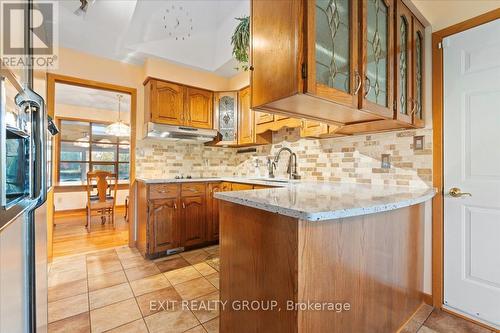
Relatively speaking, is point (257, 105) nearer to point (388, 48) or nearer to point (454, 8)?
point (388, 48)

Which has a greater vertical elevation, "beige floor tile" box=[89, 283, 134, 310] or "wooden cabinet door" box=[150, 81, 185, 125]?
"wooden cabinet door" box=[150, 81, 185, 125]

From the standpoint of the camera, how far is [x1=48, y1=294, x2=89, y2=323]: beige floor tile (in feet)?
5.60

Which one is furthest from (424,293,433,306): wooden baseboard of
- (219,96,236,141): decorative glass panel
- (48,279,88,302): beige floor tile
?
(48,279,88,302): beige floor tile

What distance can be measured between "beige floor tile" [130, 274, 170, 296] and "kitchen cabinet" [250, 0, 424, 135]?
1.86 meters

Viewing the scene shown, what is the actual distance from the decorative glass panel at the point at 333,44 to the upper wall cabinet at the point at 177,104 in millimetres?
2439

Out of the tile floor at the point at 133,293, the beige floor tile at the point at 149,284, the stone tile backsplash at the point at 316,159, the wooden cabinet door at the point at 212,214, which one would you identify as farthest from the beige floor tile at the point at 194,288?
the stone tile backsplash at the point at 316,159

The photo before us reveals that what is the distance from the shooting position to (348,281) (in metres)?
1.11

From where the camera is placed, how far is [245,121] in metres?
3.38

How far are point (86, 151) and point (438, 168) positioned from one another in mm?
7060

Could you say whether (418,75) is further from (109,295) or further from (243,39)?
(109,295)

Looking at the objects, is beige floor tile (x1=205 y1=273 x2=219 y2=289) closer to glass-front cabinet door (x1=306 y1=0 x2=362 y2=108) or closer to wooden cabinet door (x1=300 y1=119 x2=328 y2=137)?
wooden cabinet door (x1=300 y1=119 x2=328 y2=137)

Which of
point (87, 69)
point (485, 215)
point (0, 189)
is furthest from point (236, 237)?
point (87, 69)

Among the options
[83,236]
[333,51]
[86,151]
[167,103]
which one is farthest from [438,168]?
[86,151]

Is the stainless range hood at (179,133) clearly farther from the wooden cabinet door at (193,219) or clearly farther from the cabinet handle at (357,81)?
the cabinet handle at (357,81)
